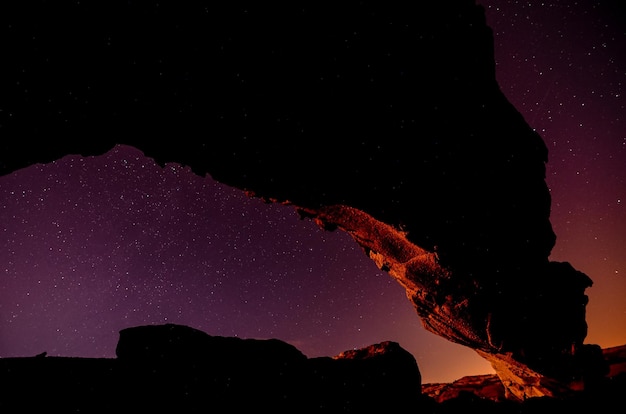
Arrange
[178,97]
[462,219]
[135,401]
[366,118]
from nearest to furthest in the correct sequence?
[135,401] < [178,97] < [366,118] < [462,219]

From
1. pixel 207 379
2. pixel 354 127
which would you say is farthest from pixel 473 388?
pixel 207 379

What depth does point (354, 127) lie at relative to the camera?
8047mm

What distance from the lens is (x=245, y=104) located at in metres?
7.22

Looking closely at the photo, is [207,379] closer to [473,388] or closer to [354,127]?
[354,127]

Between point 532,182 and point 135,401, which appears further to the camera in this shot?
point 532,182

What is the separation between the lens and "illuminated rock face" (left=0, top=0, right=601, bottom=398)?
598 cm

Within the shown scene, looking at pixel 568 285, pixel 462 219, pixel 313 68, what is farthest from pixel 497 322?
pixel 313 68

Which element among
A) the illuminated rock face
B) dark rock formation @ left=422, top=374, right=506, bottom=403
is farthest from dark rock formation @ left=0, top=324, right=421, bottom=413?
dark rock formation @ left=422, top=374, right=506, bottom=403

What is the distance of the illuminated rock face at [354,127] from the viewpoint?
236 inches

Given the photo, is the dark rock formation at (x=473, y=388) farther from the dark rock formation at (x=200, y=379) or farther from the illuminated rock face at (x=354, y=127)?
the dark rock formation at (x=200, y=379)

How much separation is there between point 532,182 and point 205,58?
11941mm

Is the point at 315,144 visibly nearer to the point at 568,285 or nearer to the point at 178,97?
the point at 178,97

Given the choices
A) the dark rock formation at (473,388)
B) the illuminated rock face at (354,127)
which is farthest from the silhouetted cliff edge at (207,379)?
the dark rock formation at (473,388)

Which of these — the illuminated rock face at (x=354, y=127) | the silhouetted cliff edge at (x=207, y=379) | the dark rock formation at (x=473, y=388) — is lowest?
the dark rock formation at (x=473, y=388)
